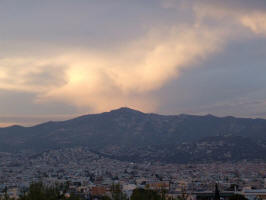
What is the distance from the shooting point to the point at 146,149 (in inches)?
6978

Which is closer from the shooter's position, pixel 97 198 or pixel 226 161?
pixel 97 198

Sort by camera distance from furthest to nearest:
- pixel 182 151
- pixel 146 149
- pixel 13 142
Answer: pixel 13 142, pixel 146 149, pixel 182 151

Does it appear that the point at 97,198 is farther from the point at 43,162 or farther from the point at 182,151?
the point at 182,151

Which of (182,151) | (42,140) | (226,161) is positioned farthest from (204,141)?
(42,140)

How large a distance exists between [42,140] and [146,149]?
50.7 m

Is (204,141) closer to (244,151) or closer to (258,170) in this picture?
(244,151)

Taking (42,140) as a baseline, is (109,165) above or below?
below

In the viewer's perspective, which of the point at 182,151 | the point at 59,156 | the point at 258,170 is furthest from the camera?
Answer: the point at 182,151

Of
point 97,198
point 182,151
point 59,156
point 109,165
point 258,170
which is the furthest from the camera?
point 182,151

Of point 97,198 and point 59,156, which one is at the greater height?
point 59,156

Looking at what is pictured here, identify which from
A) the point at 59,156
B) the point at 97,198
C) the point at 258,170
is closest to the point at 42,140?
the point at 59,156

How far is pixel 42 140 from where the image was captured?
200 meters

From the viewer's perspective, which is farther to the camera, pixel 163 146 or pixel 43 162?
pixel 163 146

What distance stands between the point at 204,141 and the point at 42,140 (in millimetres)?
73817
